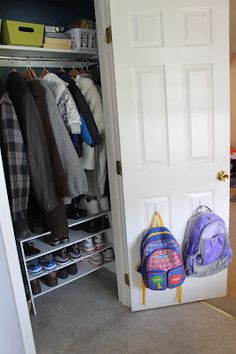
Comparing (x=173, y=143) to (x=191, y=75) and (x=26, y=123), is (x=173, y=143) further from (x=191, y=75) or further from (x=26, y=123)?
(x=26, y=123)

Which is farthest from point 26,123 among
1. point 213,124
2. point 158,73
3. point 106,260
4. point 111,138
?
point 106,260

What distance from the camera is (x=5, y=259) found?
4.59ft

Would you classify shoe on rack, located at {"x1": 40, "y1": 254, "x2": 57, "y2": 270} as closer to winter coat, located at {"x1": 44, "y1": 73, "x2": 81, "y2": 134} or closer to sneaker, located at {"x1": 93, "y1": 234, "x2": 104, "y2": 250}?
sneaker, located at {"x1": 93, "y1": 234, "x2": 104, "y2": 250}

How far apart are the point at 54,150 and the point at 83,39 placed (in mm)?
857

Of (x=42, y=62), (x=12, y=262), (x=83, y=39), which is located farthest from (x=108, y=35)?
(x=12, y=262)

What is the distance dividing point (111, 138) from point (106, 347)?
4.12 ft

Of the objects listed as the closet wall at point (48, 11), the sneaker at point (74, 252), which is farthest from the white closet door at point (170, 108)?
the closet wall at point (48, 11)

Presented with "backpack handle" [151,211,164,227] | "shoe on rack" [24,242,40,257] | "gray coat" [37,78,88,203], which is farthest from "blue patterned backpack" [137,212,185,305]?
"shoe on rack" [24,242,40,257]

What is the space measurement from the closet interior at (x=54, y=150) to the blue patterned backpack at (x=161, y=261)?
51 cm

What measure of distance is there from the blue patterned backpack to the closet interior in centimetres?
51

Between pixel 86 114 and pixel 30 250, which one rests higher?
pixel 86 114

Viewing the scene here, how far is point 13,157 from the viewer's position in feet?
5.22

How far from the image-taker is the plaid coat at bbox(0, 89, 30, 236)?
1.58 m

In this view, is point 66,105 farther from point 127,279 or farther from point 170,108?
point 127,279
